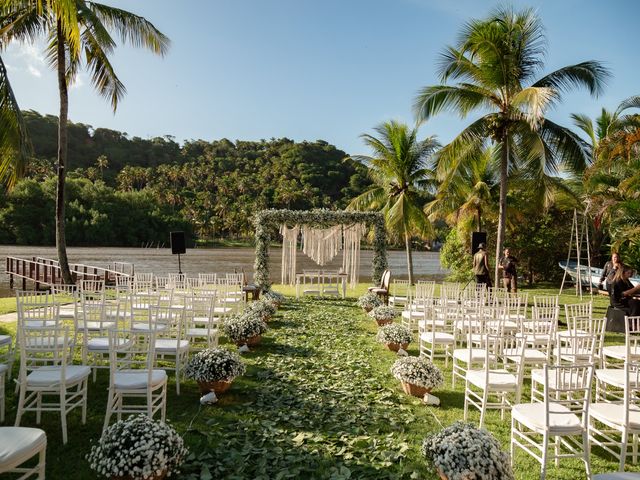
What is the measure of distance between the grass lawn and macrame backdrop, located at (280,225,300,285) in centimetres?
894

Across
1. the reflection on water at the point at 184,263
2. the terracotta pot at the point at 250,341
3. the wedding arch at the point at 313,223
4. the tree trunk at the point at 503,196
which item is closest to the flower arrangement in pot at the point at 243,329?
the terracotta pot at the point at 250,341

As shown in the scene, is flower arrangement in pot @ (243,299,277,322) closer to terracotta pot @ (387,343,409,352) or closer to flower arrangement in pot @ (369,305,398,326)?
flower arrangement in pot @ (369,305,398,326)

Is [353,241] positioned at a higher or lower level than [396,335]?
higher

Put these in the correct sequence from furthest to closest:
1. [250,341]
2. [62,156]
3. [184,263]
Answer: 1. [184,263]
2. [62,156]
3. [250,341]

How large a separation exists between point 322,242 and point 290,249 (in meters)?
1.22

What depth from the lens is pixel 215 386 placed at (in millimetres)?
5137

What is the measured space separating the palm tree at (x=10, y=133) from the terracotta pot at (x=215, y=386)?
221 inches

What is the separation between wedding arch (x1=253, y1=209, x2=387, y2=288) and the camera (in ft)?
51.5

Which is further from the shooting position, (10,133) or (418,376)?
(10,133)

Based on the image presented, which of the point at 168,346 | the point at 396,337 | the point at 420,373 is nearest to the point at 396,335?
the point at 396,337

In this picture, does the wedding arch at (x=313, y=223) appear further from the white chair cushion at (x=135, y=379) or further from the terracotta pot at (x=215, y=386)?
the white chair cushion at (x=135, y=379)

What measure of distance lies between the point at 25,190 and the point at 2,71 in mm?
55968

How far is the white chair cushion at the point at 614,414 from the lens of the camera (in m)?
3.47

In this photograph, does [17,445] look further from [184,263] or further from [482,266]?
[184,263]
